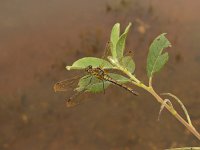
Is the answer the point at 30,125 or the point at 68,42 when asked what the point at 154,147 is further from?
the point at 68,42

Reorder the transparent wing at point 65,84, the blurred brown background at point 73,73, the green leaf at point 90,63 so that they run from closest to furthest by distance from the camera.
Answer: the green leaf at point 90,63 < the transparent wing at point 65,84 < the blurred brown background at point 73,73

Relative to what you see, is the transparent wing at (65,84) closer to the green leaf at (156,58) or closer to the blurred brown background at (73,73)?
the green leaf at (156,58)

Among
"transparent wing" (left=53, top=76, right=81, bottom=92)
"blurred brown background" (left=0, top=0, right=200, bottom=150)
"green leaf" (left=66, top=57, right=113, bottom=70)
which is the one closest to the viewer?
"green leaf" (left=66, top=57, right=113, bottom=70)

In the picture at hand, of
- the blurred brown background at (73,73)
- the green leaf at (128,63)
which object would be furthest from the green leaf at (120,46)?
the blurred brown background at (73,73)

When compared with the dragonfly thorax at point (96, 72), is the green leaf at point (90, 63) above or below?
above

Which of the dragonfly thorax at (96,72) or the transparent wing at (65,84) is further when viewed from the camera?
the transparent wing at (65,84)

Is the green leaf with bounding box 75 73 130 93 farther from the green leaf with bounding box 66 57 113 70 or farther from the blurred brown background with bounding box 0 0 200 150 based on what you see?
the blurred brown background with bounding box 0 0 200 150

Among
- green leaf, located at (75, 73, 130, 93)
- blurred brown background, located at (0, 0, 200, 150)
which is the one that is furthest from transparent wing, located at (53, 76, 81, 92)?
blurred brown background, located at (0, 0, 200, 150)
